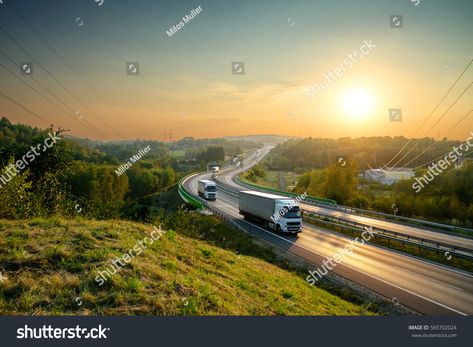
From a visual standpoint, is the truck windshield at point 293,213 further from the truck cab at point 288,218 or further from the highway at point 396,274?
the highway at point 396,274

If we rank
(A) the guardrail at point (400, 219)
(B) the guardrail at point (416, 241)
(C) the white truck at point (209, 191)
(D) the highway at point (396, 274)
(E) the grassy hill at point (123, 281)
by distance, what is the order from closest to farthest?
(E) the grassy hill at point (123, 281) < (D) the highway at point (396, 274) < (B) the guardrail at point (416, 241) < (A) the guardrail at point (400, 219) < (C) the white truck at point (209, 191)

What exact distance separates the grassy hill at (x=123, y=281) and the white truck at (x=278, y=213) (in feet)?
56.7

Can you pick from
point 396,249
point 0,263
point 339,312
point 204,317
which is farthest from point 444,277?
point 0,263

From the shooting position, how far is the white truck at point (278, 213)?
3622cm

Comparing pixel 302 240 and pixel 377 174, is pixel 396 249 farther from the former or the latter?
pixel 377 174

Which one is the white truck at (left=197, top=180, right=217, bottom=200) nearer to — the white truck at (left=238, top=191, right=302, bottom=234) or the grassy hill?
the white truck at (left=238, top=191, right=302, bottom=234)

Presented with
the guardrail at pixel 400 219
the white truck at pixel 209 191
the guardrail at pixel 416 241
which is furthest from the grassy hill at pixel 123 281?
the white truck at pixel 209 191

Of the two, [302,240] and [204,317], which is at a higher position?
[204,317]

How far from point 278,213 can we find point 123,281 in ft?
88.3

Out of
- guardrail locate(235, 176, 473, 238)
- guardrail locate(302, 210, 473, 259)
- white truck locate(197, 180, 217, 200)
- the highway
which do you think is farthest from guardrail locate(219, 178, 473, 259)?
white truck locate(197, 180, 217, 200)

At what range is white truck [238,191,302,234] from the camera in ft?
119

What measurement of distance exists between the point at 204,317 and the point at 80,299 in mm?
3594

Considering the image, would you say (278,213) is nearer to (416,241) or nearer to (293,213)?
(293,213)

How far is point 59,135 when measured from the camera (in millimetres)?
24172
